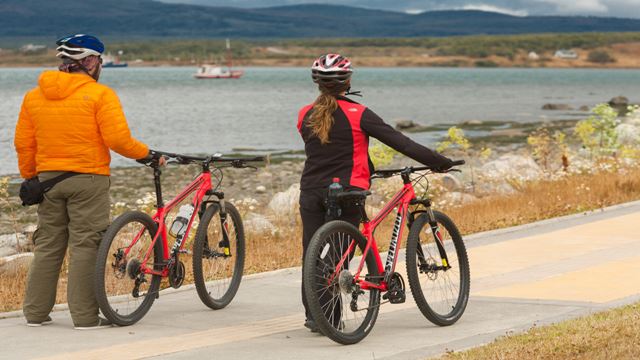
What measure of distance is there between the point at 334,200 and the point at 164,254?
1.54 metres

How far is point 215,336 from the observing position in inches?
302

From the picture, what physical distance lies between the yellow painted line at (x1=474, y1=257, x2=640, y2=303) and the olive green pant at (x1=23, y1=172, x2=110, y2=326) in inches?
120

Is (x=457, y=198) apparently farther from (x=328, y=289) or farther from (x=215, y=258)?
(x=328, y=289)

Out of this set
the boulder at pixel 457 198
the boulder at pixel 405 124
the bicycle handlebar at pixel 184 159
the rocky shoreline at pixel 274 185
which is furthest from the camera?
the boulder at pixel 405 124

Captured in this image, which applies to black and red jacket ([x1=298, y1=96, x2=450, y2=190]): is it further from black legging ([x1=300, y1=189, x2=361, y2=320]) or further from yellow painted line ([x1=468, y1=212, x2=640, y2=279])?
yellow painted line ([x1=468, y1=212, x2=640, y2=279])

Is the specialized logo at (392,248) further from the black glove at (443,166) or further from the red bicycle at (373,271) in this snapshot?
the black glove at (443,166)

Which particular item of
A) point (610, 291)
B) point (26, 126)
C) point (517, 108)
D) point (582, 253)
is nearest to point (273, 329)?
point (26, 126)

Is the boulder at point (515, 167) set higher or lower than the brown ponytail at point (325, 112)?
lower

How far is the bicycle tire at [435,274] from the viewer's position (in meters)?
7.70

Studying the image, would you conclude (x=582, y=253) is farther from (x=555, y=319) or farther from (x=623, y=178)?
(x=623, y=178)

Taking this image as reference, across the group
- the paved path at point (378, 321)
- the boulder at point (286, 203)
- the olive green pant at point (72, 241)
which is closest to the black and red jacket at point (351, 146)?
the paved path at point (378, 321)

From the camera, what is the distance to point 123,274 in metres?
7.97

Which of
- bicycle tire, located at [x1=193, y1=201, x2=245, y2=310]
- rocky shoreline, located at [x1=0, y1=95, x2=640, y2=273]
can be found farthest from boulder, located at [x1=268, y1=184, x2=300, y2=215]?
bicycle tire, located at [x1=193, y1=201, x2=245, y2=310]

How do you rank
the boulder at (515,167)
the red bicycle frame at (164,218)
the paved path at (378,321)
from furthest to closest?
the boulder at (515,167), the red bicycle frame at (164,218), the paved path at (378,321)
